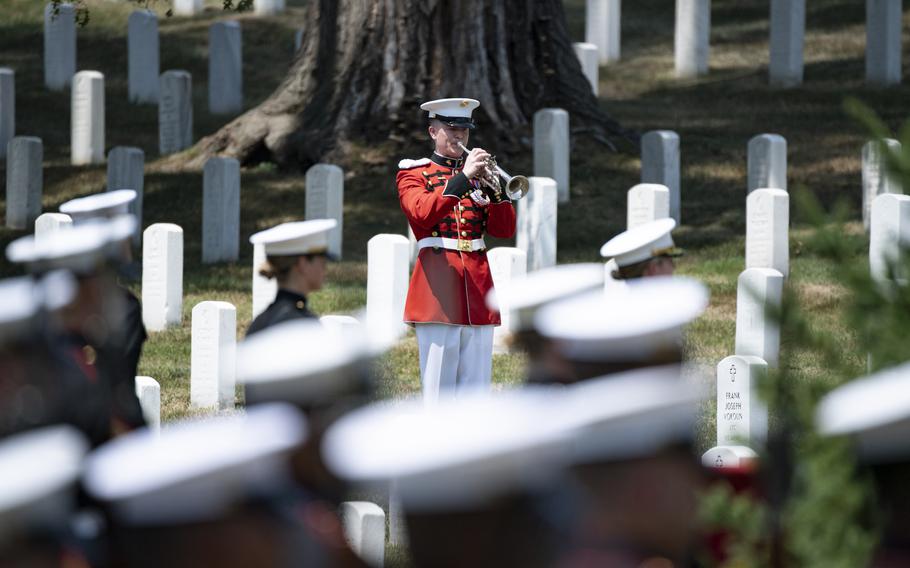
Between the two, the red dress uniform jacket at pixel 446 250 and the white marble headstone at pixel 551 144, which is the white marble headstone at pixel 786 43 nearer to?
the white marble headstone at pixel 551 144

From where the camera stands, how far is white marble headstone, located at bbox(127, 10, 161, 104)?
1820 centimetres

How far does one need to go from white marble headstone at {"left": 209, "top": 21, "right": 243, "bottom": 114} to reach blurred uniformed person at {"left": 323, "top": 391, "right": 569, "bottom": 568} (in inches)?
628

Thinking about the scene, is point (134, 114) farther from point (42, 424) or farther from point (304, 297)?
point (42, 424)

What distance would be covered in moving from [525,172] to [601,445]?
11303 mm

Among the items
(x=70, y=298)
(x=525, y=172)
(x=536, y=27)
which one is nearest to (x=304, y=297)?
(x=70, y=298)

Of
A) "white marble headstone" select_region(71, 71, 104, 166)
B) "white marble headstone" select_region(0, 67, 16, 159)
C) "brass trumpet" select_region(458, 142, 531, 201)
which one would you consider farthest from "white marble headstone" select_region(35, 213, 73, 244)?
"white marble headstone" select_region(0, 67, 16, 159)

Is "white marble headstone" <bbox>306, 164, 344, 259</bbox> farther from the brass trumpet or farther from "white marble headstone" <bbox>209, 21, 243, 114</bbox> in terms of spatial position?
"white marble headstone" <bbox>209, 21, 243, 114</bbox>

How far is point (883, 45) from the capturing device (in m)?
17.5

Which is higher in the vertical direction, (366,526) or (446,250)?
(446,250)

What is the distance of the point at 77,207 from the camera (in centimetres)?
654

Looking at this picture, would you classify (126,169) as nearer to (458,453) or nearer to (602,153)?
(602,153)

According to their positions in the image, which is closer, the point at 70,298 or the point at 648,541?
the point at 648,541

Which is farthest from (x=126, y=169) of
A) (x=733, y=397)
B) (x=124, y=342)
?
(x=124, y=342)

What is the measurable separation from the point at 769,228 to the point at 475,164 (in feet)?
14.4
